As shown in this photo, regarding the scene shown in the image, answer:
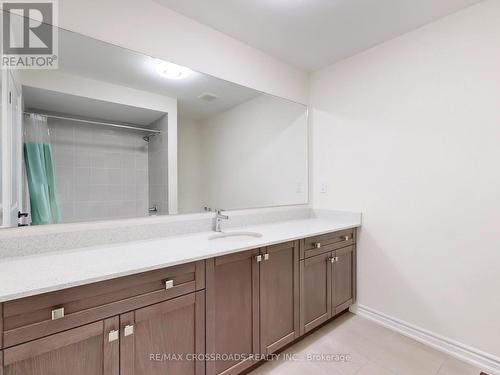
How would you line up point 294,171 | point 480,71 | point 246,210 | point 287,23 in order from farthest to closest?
point 294,171 → point 246,210 → point 287,23 → point 480,71

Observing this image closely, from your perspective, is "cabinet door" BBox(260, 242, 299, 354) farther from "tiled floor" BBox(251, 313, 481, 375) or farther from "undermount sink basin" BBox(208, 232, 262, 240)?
"undermount sink basin" BBox(208, 232, 262, 240)

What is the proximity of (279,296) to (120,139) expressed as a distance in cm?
147

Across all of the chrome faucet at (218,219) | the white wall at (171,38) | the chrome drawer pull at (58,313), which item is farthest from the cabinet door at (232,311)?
the white wall at (171,38)

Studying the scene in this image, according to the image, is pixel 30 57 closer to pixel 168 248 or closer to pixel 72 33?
pixel 72 33

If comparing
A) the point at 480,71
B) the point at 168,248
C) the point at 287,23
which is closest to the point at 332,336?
the point at 168,248

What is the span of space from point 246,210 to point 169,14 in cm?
157

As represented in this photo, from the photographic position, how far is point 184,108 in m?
1.87

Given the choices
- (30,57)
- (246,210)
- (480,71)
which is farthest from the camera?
(246,210)

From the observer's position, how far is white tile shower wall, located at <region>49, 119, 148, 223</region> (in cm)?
139

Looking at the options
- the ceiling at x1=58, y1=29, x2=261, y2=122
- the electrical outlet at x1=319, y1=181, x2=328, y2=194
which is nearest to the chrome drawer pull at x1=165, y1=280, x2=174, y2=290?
the ceiling at x1=58, y1=29, x2=261, y2=122

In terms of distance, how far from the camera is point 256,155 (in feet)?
7.67

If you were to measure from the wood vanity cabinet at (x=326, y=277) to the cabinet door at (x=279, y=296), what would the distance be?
0.08m

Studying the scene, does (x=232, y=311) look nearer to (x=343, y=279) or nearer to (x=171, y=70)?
(x=343, y=279)

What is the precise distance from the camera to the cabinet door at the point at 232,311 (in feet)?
4.34
